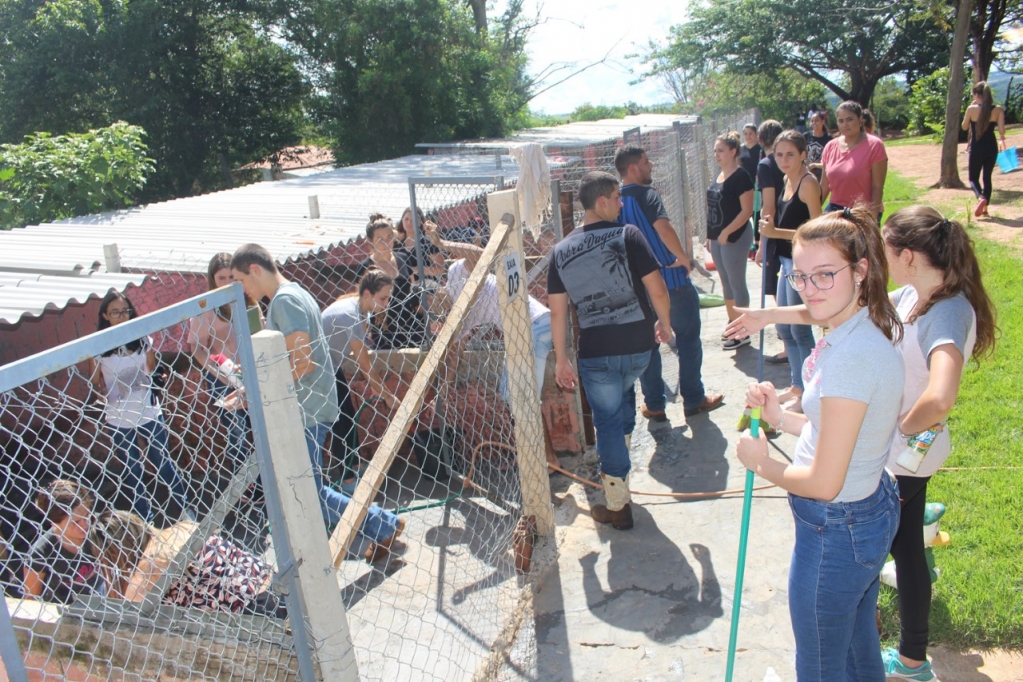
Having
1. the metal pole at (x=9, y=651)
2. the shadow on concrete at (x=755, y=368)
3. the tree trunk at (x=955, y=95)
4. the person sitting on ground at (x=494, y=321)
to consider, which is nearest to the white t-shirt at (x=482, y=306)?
the person sitting on ground at (x=494, y=321)

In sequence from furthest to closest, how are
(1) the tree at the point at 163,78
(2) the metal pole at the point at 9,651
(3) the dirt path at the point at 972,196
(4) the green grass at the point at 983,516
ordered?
(1) the tree at the point at 163,78
(3) the dirt path at the point at 972,196
(4) the green grass at the point at 983,516
(2) the metal pole at the point at 9,651

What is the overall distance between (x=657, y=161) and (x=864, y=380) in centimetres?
808

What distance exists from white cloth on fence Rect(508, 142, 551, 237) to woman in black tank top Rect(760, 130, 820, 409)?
1593mm

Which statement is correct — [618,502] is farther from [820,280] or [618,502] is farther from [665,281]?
[820,280]

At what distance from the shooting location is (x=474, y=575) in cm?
412

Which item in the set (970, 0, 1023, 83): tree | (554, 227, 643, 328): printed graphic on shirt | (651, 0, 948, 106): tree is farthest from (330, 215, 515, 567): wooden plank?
(651, 0, 948, 106): tree

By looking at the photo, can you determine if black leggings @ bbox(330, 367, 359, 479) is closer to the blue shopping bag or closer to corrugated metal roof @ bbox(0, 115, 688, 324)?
corrugated metal roof @ bbox(0, 115, 688, 324)

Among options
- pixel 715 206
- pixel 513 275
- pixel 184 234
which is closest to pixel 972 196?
pixel 715 206

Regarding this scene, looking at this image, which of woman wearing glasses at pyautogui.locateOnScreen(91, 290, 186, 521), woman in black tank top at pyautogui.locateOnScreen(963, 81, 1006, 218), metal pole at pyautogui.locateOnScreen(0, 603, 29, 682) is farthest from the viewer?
woman in black tank top at pyautogui.locateOnScreen(963, 81, 1006, 218)

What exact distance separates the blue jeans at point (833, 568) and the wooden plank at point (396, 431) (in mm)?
1288

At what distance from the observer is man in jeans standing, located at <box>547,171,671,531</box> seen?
168 inches

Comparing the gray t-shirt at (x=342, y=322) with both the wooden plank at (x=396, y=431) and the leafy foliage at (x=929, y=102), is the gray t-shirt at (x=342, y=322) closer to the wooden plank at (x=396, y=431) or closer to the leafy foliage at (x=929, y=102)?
the wooden plank at (x=396, y=431)

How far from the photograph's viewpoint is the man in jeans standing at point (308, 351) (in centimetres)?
385

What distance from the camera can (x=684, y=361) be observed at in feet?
18.5
